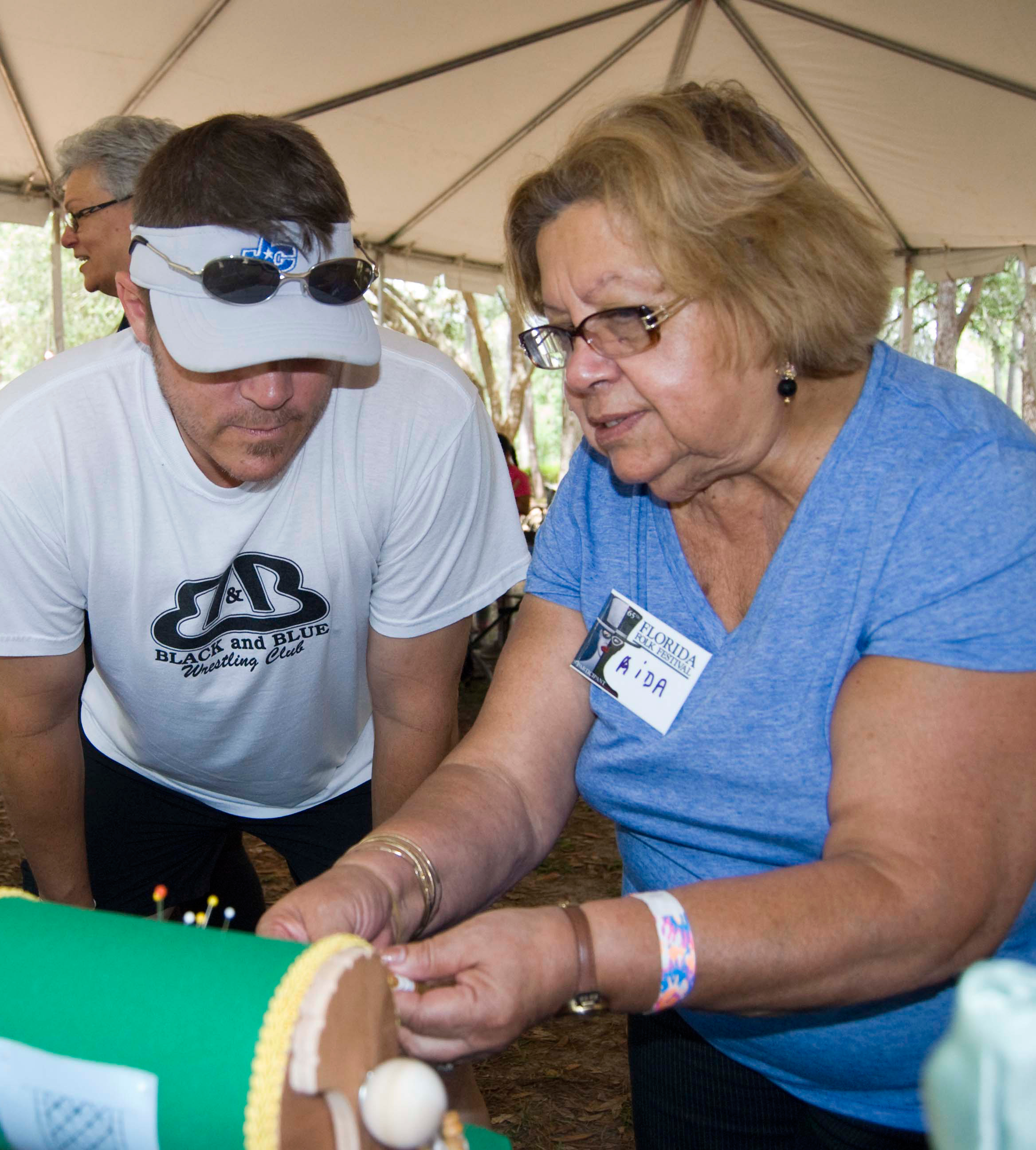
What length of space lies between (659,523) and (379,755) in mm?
928

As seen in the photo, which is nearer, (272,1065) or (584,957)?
(272,1065)

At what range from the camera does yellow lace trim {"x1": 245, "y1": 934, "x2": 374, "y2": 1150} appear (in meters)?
0.78

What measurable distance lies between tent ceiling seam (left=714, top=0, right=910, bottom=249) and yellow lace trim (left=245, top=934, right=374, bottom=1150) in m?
4.86

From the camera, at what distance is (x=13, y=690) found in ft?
6.59

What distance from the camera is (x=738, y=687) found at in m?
1.34

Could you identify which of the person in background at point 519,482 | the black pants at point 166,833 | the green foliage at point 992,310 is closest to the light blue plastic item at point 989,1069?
the black pants at point 166,833

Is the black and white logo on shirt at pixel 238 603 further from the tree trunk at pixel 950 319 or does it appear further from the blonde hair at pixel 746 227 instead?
the tree trunk at pixel 950 319

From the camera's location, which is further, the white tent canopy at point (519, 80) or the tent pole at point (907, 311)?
the tent pole at point (907, 311)

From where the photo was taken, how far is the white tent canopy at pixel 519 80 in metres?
4.85

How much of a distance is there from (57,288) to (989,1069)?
670 centimetres

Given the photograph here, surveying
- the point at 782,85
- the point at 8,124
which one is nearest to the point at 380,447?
the point at 8,124

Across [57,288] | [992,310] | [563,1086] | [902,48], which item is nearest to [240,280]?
[563,1086]

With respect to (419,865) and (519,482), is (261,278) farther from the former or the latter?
Result: (519,482)

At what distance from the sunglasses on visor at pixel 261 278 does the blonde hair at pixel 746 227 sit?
0.54 m
